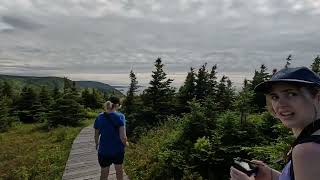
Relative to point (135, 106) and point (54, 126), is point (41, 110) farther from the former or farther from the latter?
point (135, 106)

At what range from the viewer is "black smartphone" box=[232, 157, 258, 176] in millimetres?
2570

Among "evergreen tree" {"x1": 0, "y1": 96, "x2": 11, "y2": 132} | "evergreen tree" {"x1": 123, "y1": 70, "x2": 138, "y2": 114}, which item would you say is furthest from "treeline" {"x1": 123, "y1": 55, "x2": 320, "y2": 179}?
"evergreen tree" {"x1": 0, "y1": 96, "x2": 11, "y2": 132}

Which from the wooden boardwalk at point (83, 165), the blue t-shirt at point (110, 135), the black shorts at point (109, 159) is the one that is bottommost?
the wooden boardwalk at point (83, 165)

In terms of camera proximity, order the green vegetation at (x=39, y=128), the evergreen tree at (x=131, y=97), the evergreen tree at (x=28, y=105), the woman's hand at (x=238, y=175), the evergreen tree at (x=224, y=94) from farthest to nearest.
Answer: the evergreen tree at (x=28, y=105), the evergreen tree at (x=131, y=97), the evergreen tree at (x=224, y=94), the green vegetation at (x=39, y=128), the woman's hand at (x=238, y=175)

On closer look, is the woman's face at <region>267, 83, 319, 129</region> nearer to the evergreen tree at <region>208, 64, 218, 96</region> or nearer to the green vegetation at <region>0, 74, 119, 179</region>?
the green vegetation at <region>0, 74, 119, 179</region>

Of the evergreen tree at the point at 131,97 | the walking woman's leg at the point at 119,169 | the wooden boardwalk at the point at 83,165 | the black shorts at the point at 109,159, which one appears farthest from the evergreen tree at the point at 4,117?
the black shorts at the point at 109,159

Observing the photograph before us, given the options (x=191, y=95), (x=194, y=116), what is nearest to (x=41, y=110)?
(x=191, y=95)

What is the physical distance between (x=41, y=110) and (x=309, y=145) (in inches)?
1436

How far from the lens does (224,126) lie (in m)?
11.2

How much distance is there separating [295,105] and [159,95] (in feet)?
69.1

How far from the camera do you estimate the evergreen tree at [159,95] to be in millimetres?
22919

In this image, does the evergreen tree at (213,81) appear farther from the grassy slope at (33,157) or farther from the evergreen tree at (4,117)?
the evergreen tree at (4,117)

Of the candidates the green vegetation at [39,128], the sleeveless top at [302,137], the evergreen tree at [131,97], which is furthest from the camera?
the evergreen tree at [131,97]

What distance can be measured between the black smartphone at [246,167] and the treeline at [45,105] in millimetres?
28596
